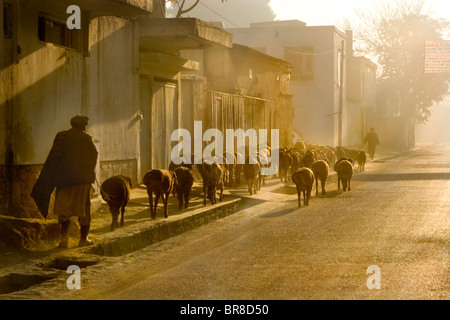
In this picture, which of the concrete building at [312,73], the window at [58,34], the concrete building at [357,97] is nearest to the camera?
the window at [58,34]

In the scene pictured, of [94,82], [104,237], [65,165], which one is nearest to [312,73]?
[94,82]

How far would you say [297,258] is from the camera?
10109 millimetres

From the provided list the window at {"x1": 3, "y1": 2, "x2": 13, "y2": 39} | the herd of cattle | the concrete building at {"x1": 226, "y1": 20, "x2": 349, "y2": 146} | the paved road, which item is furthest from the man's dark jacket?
the concrete building at {"x1": 226, "y1": 20, "x2": 349, "y2": 146}

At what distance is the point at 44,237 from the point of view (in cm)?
1127

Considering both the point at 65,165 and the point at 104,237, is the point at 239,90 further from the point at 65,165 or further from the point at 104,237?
the point at 65,165

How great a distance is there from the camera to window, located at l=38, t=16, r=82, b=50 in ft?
42.9

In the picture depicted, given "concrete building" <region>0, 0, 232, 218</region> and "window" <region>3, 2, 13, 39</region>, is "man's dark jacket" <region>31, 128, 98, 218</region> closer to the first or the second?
"concrete building" <region>0, 0, 232, 218</region>

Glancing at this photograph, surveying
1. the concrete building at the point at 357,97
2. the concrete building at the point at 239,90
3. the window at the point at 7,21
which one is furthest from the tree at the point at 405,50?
the window at the point at 7,21

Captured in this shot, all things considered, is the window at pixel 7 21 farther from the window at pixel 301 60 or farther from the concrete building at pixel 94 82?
the window at pixel 301 60

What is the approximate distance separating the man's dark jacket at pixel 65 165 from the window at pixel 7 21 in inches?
81.5

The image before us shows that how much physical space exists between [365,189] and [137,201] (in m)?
8.38

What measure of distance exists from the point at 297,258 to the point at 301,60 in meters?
38.2

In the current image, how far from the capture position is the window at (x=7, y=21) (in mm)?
11930
